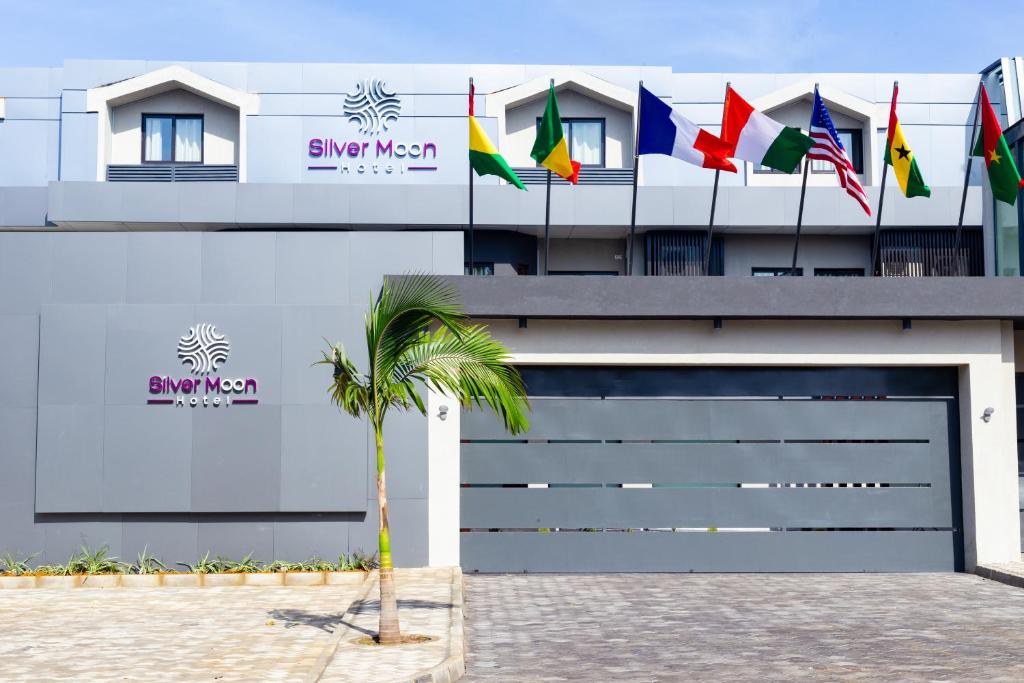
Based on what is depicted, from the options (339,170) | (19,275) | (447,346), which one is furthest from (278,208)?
(447,346)

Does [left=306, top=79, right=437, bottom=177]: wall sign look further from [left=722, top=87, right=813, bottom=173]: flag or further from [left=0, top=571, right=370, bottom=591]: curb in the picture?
[left=0, top=571, right=370, bottom=591]: curb

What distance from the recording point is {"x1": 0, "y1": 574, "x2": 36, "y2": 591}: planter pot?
15.4m

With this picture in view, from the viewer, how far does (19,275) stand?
54.6 ft

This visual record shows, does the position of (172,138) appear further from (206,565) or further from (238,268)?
(206,565)

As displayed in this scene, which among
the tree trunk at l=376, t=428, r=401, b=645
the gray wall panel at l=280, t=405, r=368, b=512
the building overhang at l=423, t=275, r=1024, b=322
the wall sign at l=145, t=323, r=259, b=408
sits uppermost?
the building overhang at l=423, t=275, r=1024, b=322

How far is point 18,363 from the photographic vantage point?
16.5 meters

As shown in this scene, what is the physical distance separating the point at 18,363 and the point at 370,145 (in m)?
12.6

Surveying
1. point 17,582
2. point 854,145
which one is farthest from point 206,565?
point 854,145

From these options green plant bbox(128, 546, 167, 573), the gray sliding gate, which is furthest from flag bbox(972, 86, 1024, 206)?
green plant bbox(128, 546, 167, 573)

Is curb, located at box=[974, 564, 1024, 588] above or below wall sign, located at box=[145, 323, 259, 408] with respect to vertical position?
below

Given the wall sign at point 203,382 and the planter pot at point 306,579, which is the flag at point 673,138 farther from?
the planter pot at point 306,579

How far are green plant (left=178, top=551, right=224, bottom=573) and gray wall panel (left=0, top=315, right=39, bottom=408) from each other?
10.3ft

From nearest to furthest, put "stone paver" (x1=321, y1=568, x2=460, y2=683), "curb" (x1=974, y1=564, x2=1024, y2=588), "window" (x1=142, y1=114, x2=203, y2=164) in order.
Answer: "stone paver" (x1=321, y1=568, x2=460, y2=683)
"curb" (x1=974, y1=564, x2=1024, y2=588)
"window" (x1=142, y1=114, x2=203, y2=164)

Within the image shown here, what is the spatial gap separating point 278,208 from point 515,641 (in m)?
16.9
